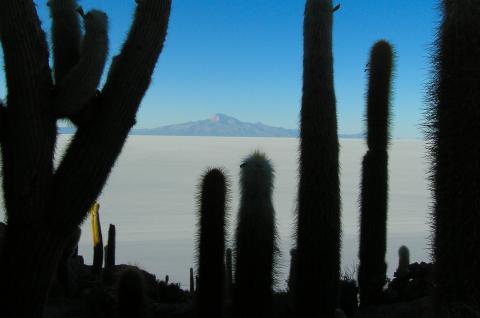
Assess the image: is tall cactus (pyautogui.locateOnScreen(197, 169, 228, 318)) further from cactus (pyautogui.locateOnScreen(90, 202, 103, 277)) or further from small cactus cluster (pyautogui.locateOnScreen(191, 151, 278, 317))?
cactus (pyautogui.locateOnScreen(90, 202, 103, 277))

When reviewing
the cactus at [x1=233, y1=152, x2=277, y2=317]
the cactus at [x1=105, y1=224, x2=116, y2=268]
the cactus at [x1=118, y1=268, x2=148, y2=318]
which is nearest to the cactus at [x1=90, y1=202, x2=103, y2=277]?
the cactus at [x1=105, y1=224, x2=116, y2=268]

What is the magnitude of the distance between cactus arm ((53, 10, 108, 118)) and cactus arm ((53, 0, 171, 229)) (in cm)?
19

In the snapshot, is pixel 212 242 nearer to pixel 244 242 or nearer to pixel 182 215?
pixel 244 242

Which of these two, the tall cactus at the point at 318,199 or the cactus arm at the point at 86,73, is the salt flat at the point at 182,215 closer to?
the tall cactus at the point at 318,199

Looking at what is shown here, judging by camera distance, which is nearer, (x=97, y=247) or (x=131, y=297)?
(x=131, y=297)

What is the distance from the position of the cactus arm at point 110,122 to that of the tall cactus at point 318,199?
2.63 m

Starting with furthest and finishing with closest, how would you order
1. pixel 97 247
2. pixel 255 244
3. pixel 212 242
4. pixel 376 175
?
pixel 97 247 < pixel 376 175 < pixel 212 242 < pixel 255 244

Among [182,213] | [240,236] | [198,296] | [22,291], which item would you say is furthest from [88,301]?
[182,213]

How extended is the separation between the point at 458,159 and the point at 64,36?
11.7 ft

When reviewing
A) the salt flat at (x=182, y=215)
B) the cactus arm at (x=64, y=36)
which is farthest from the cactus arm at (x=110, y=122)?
the salt flat at (x=182, y=215)

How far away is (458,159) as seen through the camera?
512 centimetres

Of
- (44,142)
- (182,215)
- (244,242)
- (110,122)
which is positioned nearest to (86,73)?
(110,122)

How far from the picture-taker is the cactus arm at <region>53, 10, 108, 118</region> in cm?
475

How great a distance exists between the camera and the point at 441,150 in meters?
5.29
